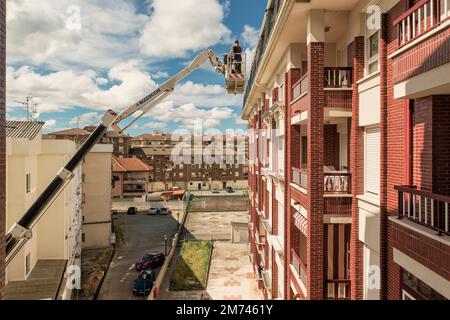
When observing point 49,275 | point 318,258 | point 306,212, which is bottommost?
point 49,275

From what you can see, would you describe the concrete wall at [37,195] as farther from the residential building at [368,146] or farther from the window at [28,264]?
the residential building at [368,146]

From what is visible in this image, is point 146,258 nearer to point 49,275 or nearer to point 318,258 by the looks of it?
point 49,275

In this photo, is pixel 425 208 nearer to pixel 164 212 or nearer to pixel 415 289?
pixel 415 289

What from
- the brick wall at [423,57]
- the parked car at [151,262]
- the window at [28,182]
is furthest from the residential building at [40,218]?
the brick wall at [423,57]

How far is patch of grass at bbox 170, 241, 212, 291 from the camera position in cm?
2204

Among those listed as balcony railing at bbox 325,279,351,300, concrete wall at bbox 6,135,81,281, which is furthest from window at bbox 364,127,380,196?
concrete wall at bbox 6,135,81,281

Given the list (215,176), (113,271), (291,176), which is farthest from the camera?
(215,176)

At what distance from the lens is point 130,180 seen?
62.6 meters

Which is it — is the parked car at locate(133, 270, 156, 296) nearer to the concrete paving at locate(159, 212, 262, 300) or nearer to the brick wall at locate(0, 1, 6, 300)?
the concrete paving at locate(159, 212, 262, 300)

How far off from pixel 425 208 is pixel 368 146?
2.79 meters

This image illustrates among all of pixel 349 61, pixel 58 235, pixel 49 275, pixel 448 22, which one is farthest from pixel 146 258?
pixel 448 22

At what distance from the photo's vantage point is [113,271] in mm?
25719

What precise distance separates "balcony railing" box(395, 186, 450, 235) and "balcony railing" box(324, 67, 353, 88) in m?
3.53
